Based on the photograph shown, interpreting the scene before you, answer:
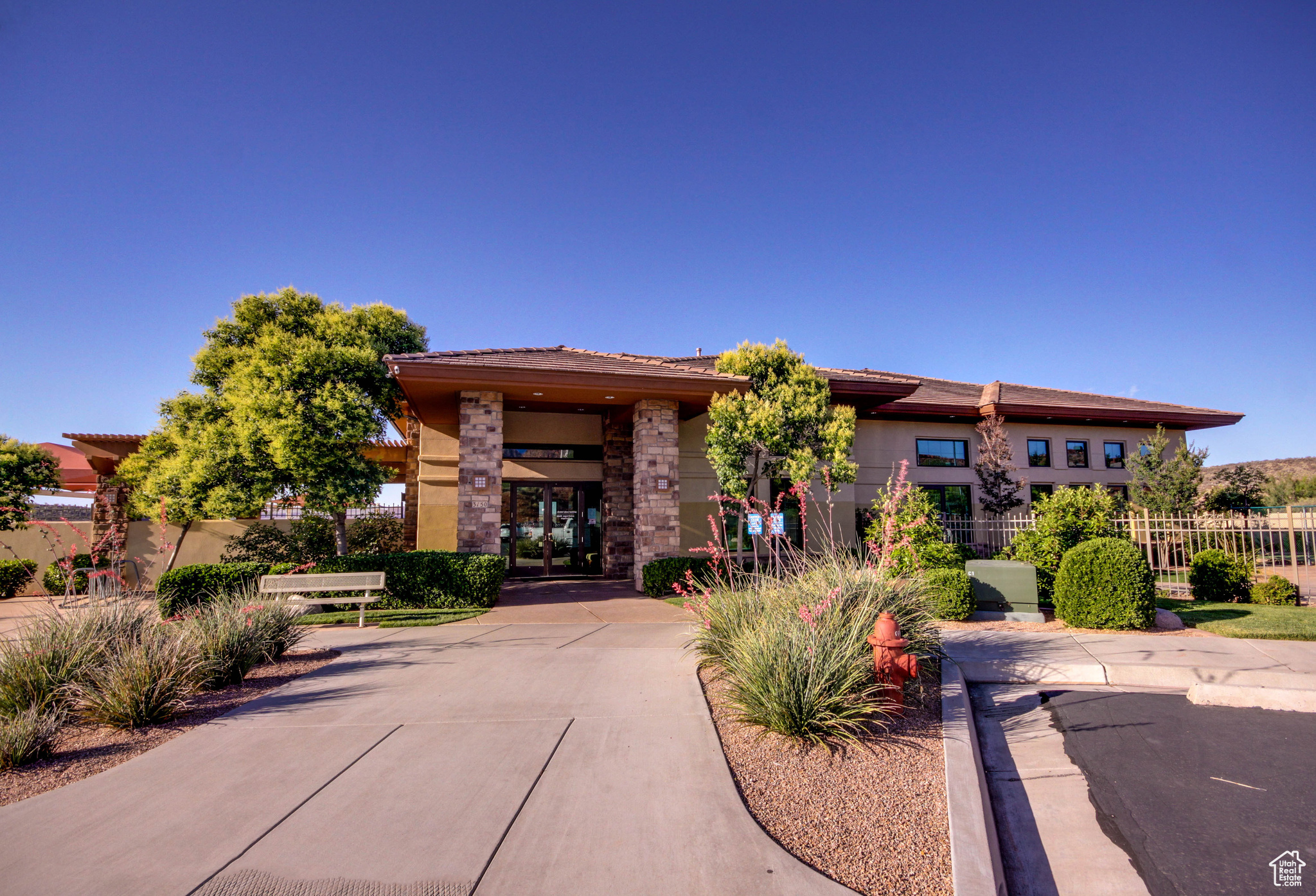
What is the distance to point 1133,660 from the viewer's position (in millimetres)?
7160

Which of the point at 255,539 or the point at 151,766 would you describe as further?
the point at 255,539

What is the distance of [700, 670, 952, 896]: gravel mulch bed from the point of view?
3.11 metres

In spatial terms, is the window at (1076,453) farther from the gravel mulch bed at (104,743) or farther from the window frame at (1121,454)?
the gravel mulch bed at (104,743)

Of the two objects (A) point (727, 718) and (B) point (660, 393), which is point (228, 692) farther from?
(B) point (660, 393)

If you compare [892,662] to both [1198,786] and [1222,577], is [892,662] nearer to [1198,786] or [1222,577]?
[1198,786]

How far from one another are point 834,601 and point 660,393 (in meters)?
8.38

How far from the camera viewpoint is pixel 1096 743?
5074 millimetres

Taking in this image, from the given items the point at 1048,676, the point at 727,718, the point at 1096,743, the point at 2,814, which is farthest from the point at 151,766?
the point at 1048,676

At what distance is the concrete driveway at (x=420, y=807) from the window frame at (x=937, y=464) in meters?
16.7

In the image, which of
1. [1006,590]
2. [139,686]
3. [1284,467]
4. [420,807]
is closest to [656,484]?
[1006,590]

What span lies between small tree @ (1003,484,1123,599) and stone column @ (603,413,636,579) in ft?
31.1

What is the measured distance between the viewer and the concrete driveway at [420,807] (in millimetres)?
2980

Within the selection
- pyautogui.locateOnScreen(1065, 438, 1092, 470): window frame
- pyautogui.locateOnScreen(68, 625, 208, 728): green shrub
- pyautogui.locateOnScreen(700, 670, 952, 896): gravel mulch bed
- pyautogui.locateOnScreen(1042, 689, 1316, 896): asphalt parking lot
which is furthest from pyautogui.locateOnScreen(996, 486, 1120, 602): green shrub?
pyautogui.locateOnScreen(1065, 438, 1092, 470): window frame

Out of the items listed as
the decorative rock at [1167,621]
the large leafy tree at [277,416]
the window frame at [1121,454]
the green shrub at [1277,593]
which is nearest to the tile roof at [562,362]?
the large leafy tree at [277,416]
